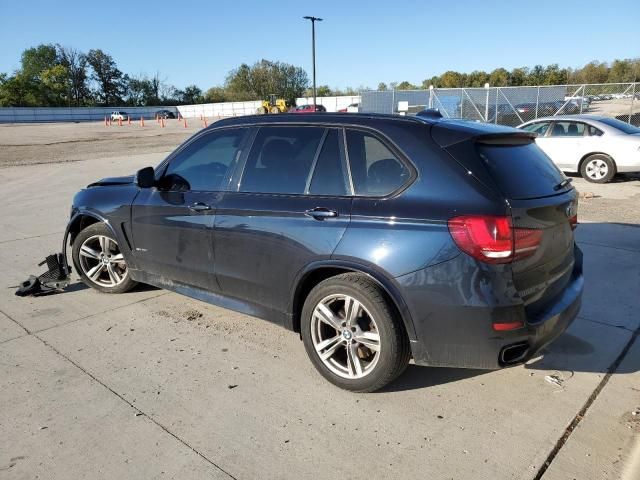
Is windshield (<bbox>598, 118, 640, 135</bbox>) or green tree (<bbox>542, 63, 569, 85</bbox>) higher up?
green tree (<bbox>542, 63, 569, 85</bbox>)

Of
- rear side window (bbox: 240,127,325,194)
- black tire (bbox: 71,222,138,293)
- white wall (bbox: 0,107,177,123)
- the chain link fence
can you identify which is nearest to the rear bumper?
rear side window (bbox: 240,127,325,194)

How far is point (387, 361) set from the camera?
9.87ft

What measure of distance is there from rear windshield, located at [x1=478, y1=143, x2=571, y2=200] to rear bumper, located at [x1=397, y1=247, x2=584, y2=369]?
0.53 metres

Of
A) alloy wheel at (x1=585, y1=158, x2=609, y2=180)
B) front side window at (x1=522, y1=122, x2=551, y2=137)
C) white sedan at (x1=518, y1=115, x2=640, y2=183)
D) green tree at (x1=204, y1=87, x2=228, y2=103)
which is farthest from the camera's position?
green tree at (x1=204, y1=87, x2=228, y2=103)

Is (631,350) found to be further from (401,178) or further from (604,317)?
(401,178)

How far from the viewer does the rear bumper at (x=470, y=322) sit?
2.69 meters

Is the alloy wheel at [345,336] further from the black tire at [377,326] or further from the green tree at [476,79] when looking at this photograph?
the green tree at [476,79]

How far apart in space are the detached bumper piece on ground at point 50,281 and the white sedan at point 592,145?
9700 millimetres

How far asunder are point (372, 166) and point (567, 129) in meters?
10.3

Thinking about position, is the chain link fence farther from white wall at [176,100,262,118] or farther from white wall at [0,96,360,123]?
white wall at [176,100,262,118]

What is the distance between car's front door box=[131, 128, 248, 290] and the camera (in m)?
3.95

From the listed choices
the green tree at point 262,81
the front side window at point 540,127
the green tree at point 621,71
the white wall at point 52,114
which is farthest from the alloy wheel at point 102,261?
the green tree at point 262,81

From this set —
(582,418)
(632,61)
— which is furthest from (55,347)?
(632,61)

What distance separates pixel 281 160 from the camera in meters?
3.64
